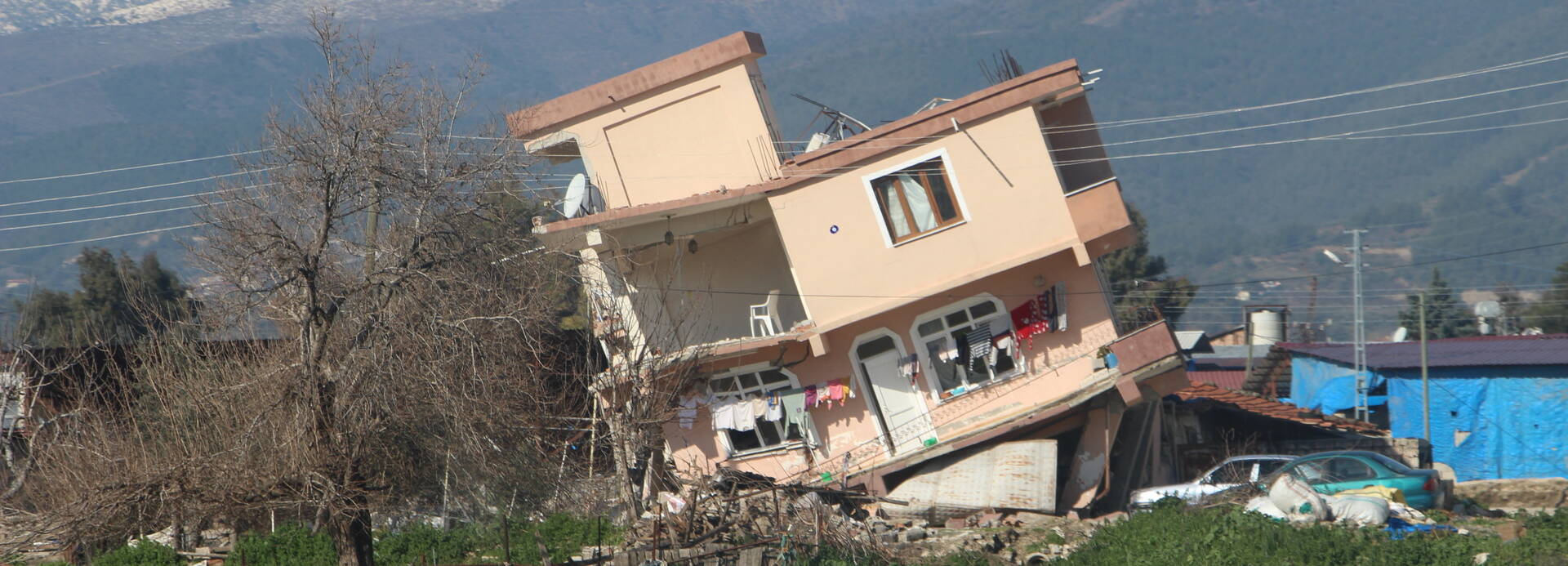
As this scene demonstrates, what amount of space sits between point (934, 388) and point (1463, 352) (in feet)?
51.6

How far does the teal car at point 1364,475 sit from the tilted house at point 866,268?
3.24 metres

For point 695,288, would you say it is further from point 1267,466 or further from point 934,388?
point 1267,466

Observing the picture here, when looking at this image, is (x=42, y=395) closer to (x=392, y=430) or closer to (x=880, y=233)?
(x=392, y=430)

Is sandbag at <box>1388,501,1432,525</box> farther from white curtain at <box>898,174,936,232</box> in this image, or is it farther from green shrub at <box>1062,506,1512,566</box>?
white curtain at <box>898,174,936,232</box>

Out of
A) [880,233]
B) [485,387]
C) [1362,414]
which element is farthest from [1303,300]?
[485,387]

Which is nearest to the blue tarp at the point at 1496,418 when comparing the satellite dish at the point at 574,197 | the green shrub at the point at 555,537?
the satellite dish at the point at 574,197

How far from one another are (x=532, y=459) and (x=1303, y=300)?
108174 mm

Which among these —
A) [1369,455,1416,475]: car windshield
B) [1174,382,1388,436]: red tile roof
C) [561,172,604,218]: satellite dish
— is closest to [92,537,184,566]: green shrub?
[561,172,604,218]: satellite dish

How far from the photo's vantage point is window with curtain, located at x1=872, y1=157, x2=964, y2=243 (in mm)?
24156

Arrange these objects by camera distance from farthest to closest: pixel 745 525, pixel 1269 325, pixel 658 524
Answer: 1. pixel 1269 325
2. pixel 745 525
3. pixel 658 524

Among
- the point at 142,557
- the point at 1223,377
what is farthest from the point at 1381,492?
the point at 1223,377

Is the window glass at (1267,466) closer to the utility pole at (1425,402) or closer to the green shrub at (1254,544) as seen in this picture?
the green shrub at (1254,544)

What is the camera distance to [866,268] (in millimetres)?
24578

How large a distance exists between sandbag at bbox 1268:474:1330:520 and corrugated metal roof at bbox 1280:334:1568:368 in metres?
13.1
